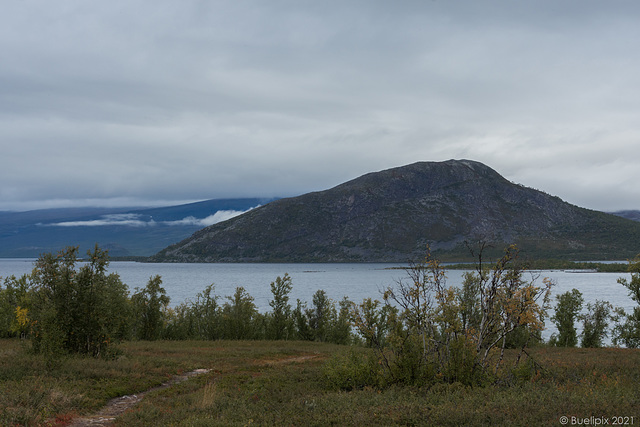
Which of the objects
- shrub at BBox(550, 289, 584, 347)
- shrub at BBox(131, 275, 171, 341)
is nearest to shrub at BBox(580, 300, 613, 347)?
shrub at BBox(550, 289, 584, 347)

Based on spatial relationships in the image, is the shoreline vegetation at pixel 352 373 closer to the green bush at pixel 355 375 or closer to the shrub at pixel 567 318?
the green bush at pixel 355 375

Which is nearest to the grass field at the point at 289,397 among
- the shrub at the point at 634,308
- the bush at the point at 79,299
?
the bush at the point at 79,299

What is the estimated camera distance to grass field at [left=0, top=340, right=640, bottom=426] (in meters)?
11.9

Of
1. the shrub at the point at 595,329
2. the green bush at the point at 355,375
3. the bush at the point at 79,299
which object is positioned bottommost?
the shrub at the point at 595,329

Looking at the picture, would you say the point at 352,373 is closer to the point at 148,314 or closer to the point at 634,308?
the point at 148,314

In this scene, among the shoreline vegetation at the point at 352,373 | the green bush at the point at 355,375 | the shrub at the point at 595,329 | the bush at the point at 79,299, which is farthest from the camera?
the shrub at the point at 595,329

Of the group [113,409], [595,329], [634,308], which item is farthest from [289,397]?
[634,308]

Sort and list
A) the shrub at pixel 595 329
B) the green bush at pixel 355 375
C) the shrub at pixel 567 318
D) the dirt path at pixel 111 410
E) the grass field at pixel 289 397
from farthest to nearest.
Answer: the shrub at pixel 567 318, the shrub at pixel 595 329, the green bush at pixel 355 375, the dirt path at pixel 111 410, the grass field at pixel 289 397

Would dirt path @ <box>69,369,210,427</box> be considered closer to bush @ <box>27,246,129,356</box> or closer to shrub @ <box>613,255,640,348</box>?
bush @ <box>27,246,129,356</box>

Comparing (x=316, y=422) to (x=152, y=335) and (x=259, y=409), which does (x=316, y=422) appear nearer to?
(x=259, y=409)

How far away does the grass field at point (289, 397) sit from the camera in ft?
38.9

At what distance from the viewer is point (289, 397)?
54.7 feet

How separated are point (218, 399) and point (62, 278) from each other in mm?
12378

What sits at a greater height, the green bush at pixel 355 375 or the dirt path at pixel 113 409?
the green bush at pixel 355 375
